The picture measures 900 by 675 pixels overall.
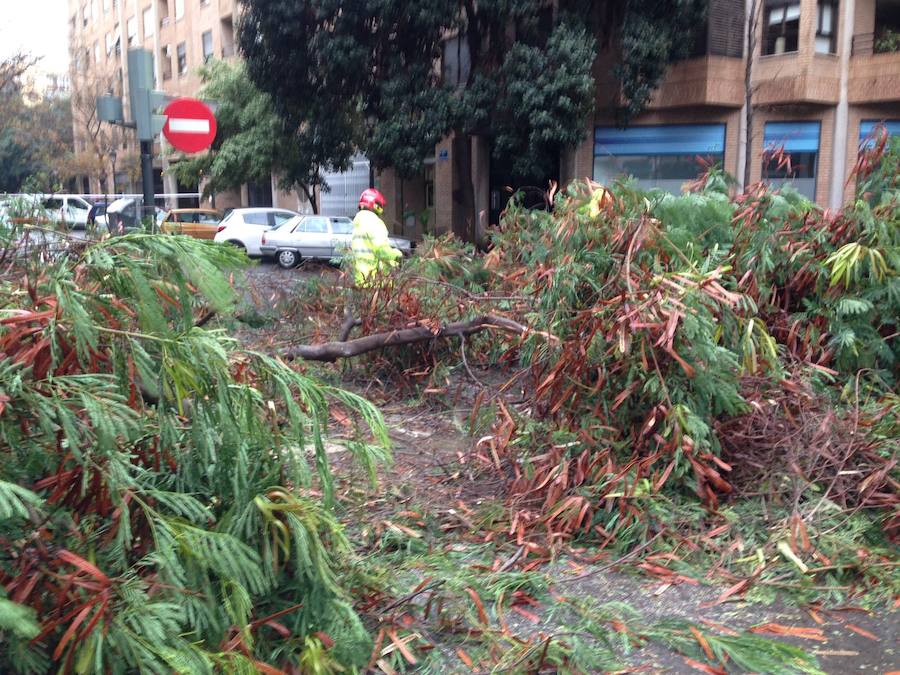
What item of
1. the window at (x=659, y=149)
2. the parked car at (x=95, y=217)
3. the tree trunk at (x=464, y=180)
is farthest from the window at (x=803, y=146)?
the parked car at (x=95, y=217)

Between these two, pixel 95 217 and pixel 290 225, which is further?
pixel 290 225

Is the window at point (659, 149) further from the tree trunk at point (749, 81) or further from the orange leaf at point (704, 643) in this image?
the orange leaf at point (704, 643)

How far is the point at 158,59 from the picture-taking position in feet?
135

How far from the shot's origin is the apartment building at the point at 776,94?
19719mm

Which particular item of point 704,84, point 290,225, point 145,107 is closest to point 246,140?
point 290,225

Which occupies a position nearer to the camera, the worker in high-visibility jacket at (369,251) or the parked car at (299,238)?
the worker in high-visibility jacket at (369,251)

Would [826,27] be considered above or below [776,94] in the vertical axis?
above

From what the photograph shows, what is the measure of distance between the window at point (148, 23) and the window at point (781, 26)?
31.7 m

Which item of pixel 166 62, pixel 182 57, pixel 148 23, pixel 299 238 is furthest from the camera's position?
pixel 148 23

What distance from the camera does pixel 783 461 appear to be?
4.54 meters

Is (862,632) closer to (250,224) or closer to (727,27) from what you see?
(727,27)

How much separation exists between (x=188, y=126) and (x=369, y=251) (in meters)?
2.98

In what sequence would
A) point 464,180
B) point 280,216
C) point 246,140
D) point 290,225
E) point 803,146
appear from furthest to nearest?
point 246,140 → point 280,216 → point 464,180 → point 290,225 → point 803,146

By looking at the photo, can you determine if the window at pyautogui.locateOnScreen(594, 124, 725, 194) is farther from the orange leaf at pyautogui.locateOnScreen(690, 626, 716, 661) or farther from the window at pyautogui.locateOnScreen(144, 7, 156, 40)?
the window at pyautogui.locateOnScreen(144, 7, 156, 40)
